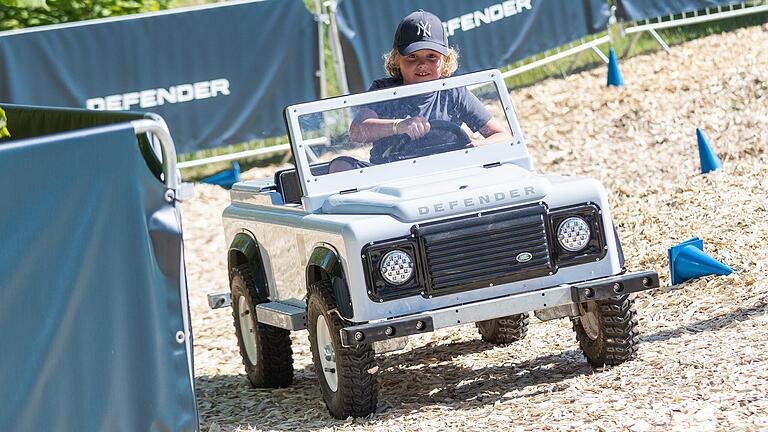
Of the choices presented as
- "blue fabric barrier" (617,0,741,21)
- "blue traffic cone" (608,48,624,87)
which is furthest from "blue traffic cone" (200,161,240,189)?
"blue fabric barrier" (617,0,741,21)

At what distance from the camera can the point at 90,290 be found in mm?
4664

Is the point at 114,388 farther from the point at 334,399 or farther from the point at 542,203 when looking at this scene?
the point at 542,203

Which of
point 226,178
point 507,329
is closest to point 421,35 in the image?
point 507,329

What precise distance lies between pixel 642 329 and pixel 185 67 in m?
7.30

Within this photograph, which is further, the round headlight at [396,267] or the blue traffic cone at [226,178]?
the blue traffic cone at [226,178]

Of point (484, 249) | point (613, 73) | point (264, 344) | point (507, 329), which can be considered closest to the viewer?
point (484, 249)

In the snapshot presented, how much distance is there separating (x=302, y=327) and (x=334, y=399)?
0.47m

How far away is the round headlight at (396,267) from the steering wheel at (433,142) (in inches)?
38.6

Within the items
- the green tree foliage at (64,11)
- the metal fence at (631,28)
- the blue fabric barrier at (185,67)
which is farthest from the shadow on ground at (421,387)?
the green tree foliage at (64,11)

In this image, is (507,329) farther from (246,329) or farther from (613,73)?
(613,73)

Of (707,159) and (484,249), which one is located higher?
(707,159)

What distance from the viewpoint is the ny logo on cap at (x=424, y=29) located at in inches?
284

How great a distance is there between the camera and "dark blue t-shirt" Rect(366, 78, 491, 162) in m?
6.91

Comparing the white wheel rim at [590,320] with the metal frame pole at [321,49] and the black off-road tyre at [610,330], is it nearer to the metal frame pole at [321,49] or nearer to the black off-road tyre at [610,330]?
the black off-road tyre at [610,330]
